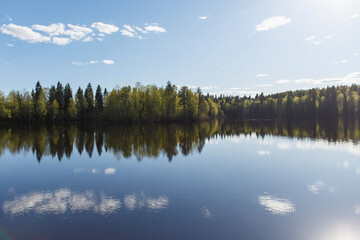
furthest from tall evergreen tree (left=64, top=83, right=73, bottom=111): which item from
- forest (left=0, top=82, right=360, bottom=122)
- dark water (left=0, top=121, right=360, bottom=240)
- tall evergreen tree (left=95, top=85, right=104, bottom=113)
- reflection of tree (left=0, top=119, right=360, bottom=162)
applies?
dark water (left=0, top=121, right=360, bottom=240)

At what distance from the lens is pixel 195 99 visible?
321 ft

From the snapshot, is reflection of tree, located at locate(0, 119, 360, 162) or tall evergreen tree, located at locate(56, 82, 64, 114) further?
tall evergreen tree, located at locate(56, 82, 64, 114)

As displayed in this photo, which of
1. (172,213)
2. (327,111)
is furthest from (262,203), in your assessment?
(327,111)

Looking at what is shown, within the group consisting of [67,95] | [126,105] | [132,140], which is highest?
[67,95]

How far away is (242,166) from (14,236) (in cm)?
1562

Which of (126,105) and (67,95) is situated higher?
(67,95)

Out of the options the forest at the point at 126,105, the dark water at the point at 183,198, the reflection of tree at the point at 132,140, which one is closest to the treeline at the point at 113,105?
the forest at the point at 126,105

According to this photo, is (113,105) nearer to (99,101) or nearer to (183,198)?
(99,101)

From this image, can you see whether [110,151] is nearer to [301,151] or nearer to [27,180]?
[27,180]

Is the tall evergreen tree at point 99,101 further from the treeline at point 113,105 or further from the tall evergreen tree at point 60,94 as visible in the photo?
the tall evergreen tree at point 60,94

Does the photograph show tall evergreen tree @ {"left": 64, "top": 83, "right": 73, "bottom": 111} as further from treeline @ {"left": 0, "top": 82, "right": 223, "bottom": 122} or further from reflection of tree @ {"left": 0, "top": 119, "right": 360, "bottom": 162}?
reflection of tree @ {"left": 0, "top": 119, "right": 360, "bottom": 162}

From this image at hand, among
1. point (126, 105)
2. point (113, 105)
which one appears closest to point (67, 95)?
point (113, 105)

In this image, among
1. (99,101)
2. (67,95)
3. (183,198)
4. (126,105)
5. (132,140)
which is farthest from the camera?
(99,101)

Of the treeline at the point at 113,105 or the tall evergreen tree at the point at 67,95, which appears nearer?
the treeline at the point at 113,105
